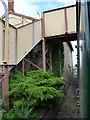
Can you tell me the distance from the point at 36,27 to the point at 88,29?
5.29 m

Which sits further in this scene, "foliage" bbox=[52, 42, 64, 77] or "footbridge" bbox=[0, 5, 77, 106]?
"foliage" bbox=[52, 42, 64, 77]

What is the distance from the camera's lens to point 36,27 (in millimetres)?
5508

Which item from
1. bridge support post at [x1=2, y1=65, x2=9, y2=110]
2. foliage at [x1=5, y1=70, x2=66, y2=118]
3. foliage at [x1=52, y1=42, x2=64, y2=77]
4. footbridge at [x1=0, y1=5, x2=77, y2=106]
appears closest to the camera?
foliage at [x1=5, y1=70, x2=66, y2=118]

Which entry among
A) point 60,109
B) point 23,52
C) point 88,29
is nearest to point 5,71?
point 23,52

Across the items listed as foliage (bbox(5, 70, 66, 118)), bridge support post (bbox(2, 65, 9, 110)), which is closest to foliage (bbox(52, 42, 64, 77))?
foliage (bbox(5, 70, 66, 118))

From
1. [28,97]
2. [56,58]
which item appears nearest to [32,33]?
[56,58]

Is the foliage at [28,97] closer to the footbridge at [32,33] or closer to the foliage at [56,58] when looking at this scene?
the footbridge at [32,33]

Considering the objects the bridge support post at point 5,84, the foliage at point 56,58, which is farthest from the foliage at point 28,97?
the foliage at point 56,58

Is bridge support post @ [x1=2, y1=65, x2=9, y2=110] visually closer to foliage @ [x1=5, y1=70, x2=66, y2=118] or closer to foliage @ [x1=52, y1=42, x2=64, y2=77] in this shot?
foliage @ [x1=5, y1=70, x2=66, y2=118]

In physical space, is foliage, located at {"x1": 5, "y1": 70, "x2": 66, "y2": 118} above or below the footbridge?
below

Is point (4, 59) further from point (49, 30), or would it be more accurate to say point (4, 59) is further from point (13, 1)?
point (13, 1)


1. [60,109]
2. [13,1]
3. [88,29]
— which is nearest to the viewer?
[88,29]

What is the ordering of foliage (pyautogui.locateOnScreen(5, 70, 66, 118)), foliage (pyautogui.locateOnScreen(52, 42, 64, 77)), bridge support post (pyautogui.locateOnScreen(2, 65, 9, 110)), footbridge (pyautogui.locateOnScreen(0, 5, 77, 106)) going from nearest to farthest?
foliage (pyautogui.locateOnScreen(5, 70, 66, 118)) → bridge support post (pyautogui.locateOnScreen(2, 65, 9, 110)) → footbridge (pyautogui.locateOnScreen(0, 5, 77, 106)) → foliage (pyautogui.locateOnScreen(52, 42, 64, 77))

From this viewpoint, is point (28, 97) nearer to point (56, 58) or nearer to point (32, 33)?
point (32, 33)
